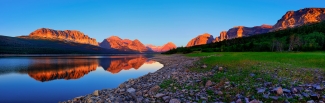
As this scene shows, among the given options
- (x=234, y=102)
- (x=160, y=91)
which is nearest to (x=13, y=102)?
(x=160, y=91)

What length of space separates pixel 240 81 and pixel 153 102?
6.67m

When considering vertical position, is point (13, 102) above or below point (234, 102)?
below

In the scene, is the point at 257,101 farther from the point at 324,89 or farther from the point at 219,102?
the point at 324,89

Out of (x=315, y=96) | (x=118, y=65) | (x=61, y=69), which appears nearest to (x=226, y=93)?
(x=315, y=96)

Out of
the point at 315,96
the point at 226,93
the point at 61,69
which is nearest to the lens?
the point at 315,96

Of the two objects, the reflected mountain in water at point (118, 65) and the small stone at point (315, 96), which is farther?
the reflected mountain in water at point (118, 65)

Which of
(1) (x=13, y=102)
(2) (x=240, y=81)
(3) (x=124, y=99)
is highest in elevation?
(2) (x=240, y=81)

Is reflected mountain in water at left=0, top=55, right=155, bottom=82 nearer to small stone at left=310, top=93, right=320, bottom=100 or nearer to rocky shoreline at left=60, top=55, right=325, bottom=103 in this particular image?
rocky shoreline at left=60, top=55, right=325, bottom=103

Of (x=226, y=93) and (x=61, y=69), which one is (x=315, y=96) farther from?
(x=61, y=69)

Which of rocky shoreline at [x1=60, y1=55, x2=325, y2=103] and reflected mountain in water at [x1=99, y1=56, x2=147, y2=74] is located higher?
rocky shoreline at [x1=60, y1=55, x2=325, y2=103]

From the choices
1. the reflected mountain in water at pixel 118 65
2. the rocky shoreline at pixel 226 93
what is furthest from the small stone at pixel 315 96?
the reflected mountain in water at pixel 118 65

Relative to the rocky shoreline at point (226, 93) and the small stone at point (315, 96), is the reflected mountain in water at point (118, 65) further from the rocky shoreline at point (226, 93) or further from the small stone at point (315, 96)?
the small stone at point (315, 96)

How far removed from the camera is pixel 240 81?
1368cm

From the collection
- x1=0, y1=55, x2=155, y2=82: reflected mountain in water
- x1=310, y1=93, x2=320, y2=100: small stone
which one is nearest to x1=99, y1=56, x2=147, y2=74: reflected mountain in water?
x1=0, y1=55, x2=155, y2=82: reflected mountain in water
